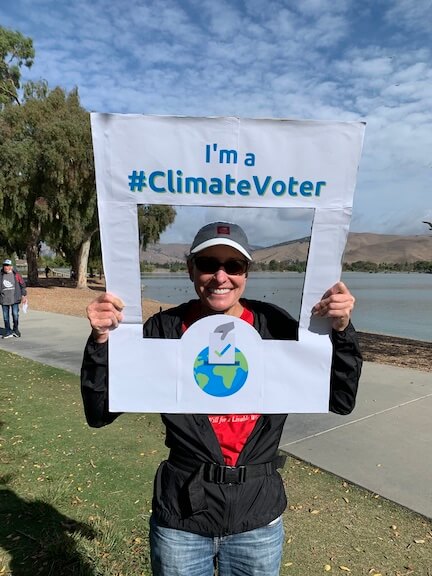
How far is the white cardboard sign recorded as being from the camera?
1.56m

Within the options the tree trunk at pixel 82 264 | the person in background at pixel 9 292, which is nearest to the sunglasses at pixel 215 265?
the person in background at pixel 9 292

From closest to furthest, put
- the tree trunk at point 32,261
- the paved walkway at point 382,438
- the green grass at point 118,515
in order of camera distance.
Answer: the green grass at point 118,515 → the paved walkway at point 382,438 → the tree trunk at point 32,261

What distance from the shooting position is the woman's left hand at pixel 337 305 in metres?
1.61

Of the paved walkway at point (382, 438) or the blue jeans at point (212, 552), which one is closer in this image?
the blue jeans at point (212, 552)

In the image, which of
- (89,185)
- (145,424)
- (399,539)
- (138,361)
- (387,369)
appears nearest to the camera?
(138,361)

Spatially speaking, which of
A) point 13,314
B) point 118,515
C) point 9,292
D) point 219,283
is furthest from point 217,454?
point 13,314

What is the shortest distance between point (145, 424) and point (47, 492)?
158cm

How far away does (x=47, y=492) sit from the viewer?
3465 millimetres

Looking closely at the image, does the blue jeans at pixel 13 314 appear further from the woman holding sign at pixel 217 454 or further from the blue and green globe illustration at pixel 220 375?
the blue and green globe illustration at pixel 220 375

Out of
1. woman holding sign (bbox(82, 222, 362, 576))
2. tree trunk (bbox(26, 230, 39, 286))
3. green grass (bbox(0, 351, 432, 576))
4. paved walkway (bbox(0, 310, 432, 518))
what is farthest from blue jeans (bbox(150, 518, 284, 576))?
tree trunk (bbox(26, 230, 39, 286))

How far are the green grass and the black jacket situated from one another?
1.32 metres

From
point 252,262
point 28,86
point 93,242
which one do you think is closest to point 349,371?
point 252,262

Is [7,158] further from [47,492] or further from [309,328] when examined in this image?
[309,328]

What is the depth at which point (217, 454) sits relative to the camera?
5.32 ft
